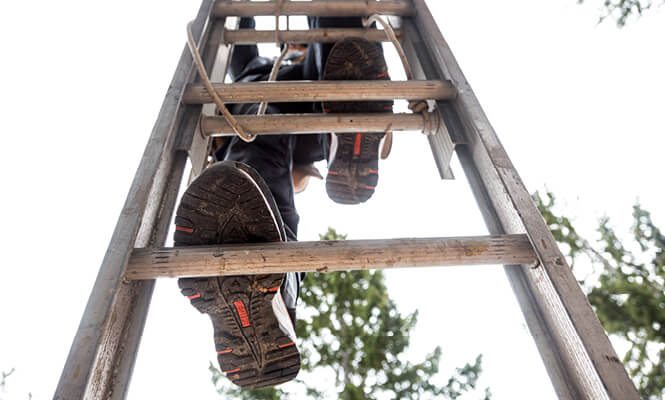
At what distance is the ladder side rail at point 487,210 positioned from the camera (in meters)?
0.71

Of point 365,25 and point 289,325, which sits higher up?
point 365,25

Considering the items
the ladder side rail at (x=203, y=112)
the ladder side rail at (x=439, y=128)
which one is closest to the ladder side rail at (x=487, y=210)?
the ladder side rail at (x=439, y=128)

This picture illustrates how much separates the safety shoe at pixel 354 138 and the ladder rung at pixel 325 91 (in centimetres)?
16

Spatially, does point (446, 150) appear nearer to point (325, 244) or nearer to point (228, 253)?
point (325, 244)

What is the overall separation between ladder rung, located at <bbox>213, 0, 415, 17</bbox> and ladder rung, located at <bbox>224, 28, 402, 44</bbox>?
63mm

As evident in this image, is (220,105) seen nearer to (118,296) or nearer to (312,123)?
(312,123)

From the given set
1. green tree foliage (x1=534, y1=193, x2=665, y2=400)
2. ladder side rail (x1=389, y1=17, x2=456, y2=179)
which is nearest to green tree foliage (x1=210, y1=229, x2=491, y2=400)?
green tree foliage (x1=534, y1=193, x2=665, y2=400)

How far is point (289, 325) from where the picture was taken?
1.00 meters

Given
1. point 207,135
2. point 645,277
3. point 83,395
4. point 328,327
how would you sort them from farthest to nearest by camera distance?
1. point 328,327
2. point 645,277
3. point 207,135
4. point 83,395

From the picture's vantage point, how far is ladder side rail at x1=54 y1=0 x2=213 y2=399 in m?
0.61

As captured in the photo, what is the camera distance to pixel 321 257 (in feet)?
2.45

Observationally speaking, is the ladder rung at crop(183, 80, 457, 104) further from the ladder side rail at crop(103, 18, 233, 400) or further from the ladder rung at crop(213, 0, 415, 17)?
the ladder rung at crop(213, 0, 415, 17)

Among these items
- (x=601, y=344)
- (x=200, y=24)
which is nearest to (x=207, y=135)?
(x=200, y=24)

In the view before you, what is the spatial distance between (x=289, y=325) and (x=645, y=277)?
21.9 feet
